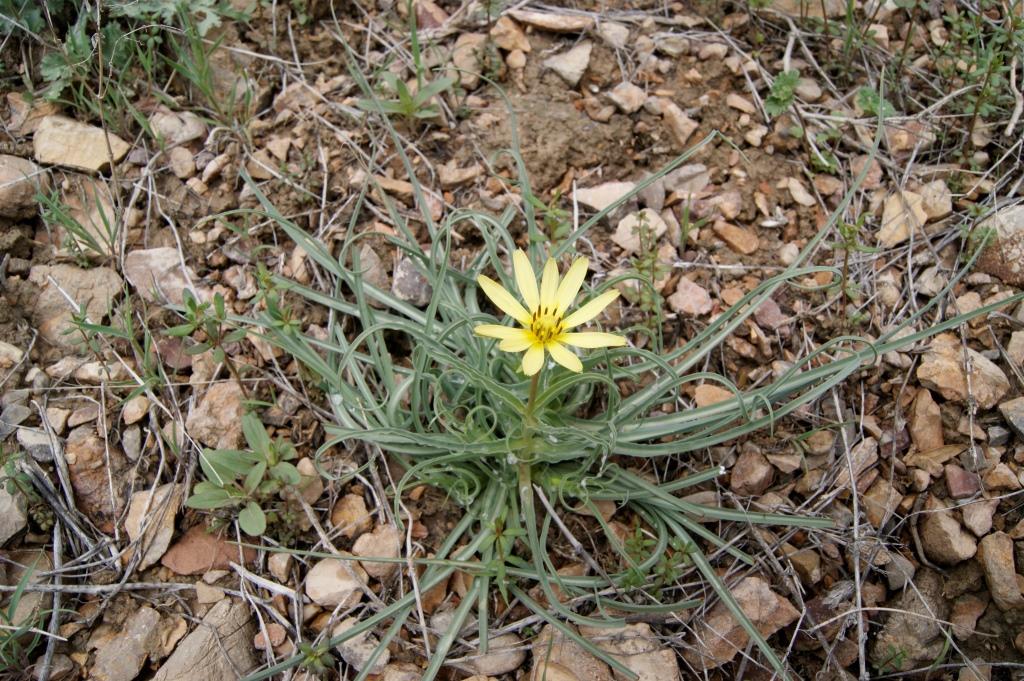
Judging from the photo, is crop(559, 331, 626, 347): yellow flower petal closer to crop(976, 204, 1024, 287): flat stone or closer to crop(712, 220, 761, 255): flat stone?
crop(712, 220, 761, 255): flat stone

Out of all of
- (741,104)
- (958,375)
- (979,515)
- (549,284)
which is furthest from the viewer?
(741,104)


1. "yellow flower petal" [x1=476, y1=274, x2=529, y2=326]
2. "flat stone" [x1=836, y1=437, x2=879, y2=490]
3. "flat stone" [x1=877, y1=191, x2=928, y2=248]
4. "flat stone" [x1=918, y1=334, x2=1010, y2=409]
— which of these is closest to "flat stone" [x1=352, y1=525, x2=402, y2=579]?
"yellow flower petal" [x1=476, y1=274, x2=529, y2=326]

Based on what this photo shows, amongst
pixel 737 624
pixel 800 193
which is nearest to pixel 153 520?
pixel 737 624

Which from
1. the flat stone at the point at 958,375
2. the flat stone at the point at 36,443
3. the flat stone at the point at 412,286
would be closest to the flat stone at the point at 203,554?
the flat stone at the point at 36,443

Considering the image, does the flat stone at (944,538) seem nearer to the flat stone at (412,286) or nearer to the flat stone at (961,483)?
the flat stone at (961,483)

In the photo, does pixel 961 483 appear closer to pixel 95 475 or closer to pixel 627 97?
pixel 627 97
